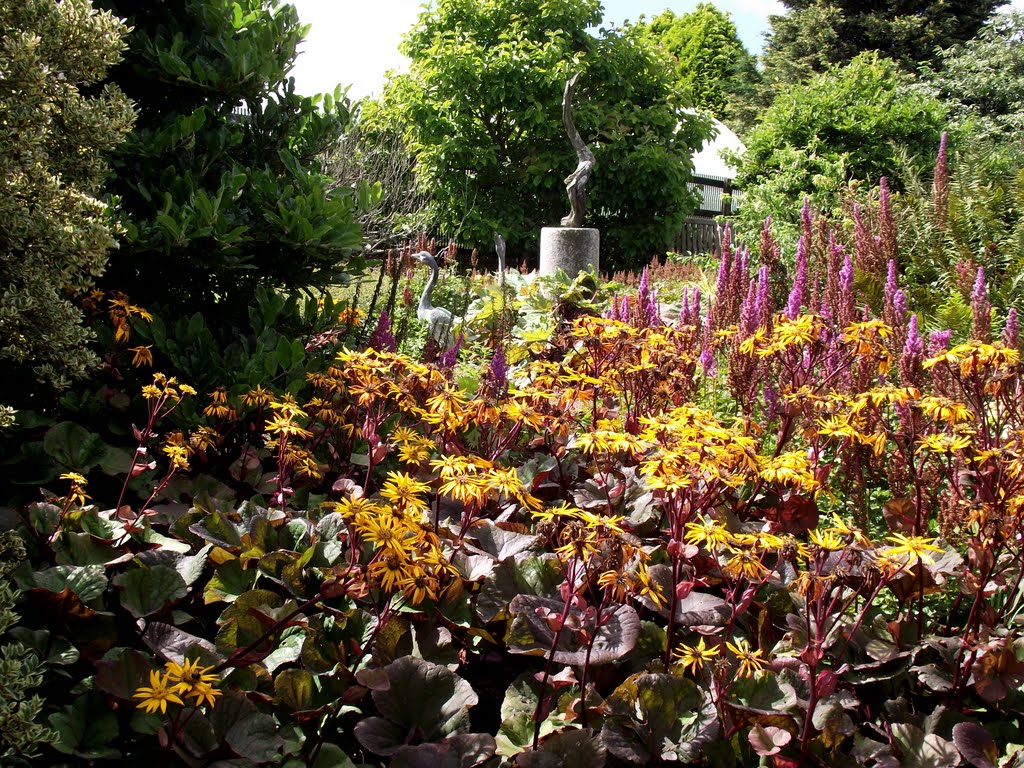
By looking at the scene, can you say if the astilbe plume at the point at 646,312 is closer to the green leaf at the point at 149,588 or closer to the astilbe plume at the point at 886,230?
→ the astilbe plume at the point at 886,230

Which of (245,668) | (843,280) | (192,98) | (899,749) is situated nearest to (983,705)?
(899,749)

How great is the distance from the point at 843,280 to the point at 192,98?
2.88 m

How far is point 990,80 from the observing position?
1888cm

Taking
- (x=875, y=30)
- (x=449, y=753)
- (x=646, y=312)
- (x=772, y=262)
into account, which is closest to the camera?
(x=449, y=753)

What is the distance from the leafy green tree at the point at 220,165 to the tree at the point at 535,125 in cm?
1412

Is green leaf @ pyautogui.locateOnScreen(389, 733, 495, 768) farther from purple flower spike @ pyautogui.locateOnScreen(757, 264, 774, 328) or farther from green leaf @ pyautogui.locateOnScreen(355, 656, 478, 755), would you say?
purple flower spike @ pyautogui.locateOnScreen(757, 264, 774, 328)

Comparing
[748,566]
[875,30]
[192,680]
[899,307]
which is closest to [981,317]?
[899,307]

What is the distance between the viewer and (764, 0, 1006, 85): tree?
25766 mm

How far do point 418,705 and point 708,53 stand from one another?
3818 centimetres

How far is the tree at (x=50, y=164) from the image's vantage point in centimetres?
174

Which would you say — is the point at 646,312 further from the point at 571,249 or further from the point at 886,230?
the point at 571,249

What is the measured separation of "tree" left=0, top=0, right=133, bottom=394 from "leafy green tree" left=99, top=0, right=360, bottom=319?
559 mm

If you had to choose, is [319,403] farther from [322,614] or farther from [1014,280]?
[1014,280]

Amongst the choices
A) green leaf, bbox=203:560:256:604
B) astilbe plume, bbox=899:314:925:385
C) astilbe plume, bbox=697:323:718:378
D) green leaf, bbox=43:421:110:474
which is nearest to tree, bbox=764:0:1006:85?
astilbe plume, bbox=697:323:718:378
